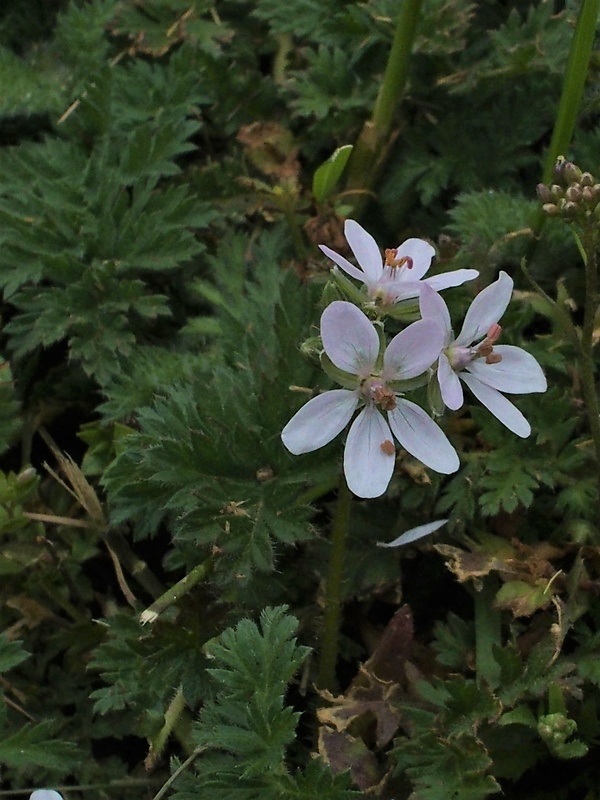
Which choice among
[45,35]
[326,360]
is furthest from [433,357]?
[45,35]

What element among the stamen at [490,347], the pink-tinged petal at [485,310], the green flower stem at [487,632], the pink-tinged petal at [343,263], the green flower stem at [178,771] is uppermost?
the pink-tinged petal at [343,263]

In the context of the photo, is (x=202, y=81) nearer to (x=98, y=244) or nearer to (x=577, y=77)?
(x=98, y=244)

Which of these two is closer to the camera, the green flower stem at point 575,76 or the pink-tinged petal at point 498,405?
A: the pink-tinged petal at point 498,405

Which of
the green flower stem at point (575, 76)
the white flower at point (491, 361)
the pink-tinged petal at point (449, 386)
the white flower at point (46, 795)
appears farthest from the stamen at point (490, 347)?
the white flower at point (46, 795)

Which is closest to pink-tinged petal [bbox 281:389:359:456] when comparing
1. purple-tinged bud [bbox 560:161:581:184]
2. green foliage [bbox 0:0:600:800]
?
green foliage [bbox 0:0:600:800]

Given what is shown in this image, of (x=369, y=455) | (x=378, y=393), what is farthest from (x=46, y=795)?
(x=378, y=393)

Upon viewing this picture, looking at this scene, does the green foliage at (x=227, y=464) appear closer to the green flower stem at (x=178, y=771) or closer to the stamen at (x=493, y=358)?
the green flower stem at (x=178, y=771)
